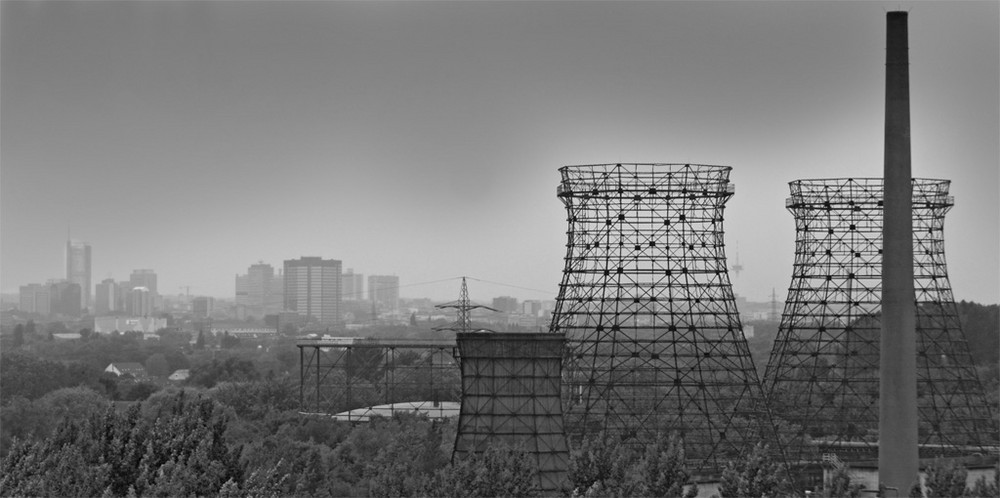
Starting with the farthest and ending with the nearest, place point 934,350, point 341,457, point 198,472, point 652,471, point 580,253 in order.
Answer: point 934,350 → point 341,457 → point 580,253 → point 652,471 → point 198,472

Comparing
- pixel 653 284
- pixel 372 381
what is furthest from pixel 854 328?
pixel 372 381

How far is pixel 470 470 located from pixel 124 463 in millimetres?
10170

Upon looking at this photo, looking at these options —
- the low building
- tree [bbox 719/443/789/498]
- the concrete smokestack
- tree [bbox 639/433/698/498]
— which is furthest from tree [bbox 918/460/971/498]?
the low building

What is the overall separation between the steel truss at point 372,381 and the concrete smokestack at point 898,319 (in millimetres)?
40651

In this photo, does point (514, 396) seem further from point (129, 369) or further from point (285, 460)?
point (129, 369)

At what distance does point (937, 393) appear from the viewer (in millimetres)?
68688

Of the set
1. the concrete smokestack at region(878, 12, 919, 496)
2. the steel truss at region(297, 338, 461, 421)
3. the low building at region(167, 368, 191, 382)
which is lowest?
the low building at region(167, 368, 191, 382)

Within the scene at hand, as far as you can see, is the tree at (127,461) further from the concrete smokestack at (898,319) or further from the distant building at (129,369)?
the distant building at (129,369)

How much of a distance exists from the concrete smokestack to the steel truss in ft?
133

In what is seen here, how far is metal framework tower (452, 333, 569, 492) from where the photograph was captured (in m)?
46.8

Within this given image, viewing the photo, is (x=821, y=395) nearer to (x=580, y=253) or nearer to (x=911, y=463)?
(x=580, y=253)

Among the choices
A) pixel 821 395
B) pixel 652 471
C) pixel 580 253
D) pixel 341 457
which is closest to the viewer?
pixel 652 471

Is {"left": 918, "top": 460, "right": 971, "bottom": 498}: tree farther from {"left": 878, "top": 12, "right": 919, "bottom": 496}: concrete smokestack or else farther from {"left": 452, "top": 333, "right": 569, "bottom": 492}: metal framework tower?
{"left": 452, "top": 333, "right": 569, "bottom": 492}: metal framework tower

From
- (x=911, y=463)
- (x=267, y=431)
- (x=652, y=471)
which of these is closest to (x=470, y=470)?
(x=652, y=471)
